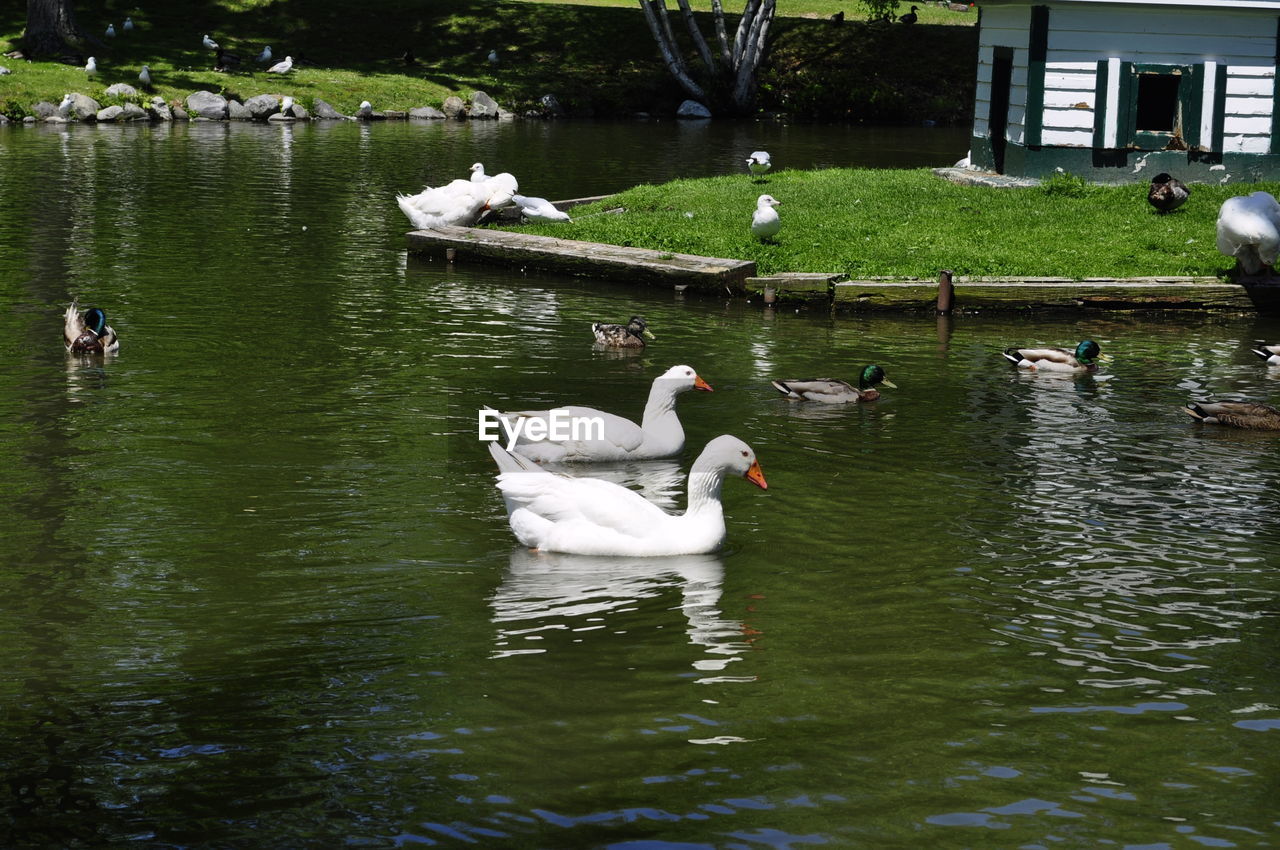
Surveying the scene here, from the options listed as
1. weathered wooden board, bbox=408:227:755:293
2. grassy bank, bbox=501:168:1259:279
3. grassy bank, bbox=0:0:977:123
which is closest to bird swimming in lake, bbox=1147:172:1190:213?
grassy bank, bbox=501:168:1259:279

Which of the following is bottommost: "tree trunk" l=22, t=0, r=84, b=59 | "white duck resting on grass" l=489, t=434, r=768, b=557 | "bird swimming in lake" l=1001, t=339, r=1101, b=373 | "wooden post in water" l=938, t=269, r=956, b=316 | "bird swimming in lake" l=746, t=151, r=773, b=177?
"white duck resting on grass" l=489, t=434, r=768, b=557

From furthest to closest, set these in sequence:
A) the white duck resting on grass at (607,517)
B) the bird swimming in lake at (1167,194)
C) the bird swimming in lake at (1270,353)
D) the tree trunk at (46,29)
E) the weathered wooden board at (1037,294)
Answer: the tree trunk at (46,29)
the bird swimming in lake at (1167,194)
the weathered wooden board at (1037,294)
the bird swimming in lake at (1270,353)
the white duck resting on grass at (607,517)

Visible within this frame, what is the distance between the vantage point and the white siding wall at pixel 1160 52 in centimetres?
3034

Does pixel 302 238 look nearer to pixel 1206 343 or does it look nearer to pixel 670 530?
pixel 1206 343

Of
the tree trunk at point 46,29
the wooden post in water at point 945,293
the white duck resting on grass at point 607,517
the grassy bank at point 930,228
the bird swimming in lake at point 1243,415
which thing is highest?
the tree trunk at point 46,29

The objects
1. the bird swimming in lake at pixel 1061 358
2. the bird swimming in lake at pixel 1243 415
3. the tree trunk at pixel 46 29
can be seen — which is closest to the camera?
the bird swimming in lake at pixel 1243 415

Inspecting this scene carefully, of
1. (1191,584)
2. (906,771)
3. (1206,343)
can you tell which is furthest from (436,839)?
(1206,343)

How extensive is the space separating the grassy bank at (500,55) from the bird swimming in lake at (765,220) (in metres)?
35.8

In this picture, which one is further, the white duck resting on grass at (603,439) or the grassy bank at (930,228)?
the grassy bank at (930,228)

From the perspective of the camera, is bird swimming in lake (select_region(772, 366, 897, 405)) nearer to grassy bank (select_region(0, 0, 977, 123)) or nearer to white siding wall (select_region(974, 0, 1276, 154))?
white siding wall (select_region(974, 0, 1276, 154))

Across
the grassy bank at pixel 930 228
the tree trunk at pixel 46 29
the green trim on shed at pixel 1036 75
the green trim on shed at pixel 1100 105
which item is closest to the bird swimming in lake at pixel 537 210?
the grassy bank at pixel 930 228

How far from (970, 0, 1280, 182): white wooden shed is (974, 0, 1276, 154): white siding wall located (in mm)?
20

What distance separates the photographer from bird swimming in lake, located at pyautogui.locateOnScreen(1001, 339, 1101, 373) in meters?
18.5

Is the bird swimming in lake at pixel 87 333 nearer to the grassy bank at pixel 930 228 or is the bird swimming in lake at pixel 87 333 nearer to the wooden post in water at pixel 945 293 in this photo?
the grassy bank at pixel 930 228
